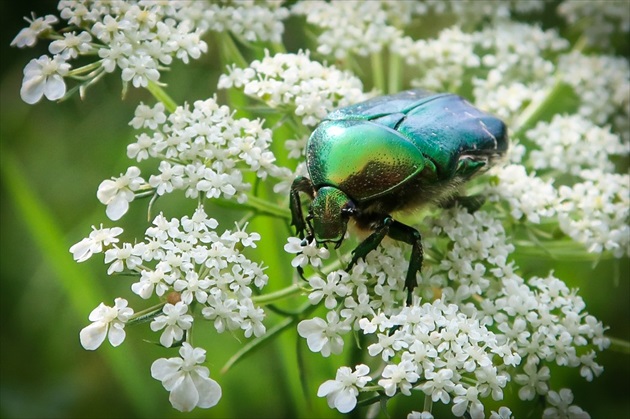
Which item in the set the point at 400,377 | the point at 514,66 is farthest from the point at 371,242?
the point at 514,66

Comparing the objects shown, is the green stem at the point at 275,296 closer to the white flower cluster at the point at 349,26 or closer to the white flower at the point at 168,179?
the white flower at the point at 168,179

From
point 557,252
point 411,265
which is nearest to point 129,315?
point 411,265

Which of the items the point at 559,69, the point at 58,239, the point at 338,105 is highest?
the point at 338,105

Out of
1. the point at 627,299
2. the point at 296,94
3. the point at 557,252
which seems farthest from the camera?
the point at 627,299

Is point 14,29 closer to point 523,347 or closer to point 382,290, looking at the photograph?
point 382,290

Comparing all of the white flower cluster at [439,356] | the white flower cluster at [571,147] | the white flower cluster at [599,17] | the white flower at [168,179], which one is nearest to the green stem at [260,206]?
the white flower at [168,179]

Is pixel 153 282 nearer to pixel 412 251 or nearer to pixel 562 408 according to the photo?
pixel 412 251

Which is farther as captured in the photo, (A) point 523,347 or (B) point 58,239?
(B) point 58,239
